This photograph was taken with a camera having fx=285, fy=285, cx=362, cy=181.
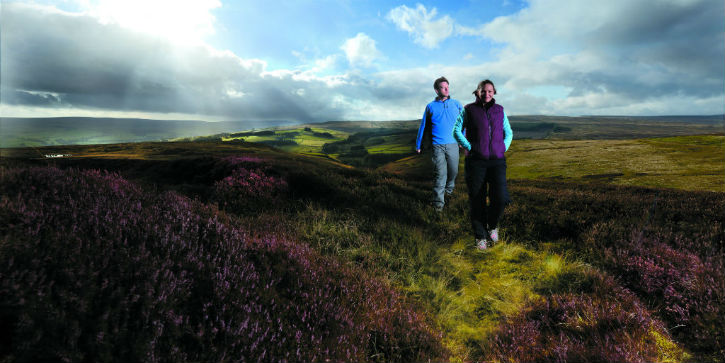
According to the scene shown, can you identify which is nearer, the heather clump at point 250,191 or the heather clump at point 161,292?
the heather clump at point 161,292

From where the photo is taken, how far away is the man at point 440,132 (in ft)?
21.1

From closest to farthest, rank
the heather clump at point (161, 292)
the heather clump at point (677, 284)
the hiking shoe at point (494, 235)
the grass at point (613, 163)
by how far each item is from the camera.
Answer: the heather clump at point (161, 292) → the heather clump at point (677, 284) → the hiking shoe at point (494, 235) → the grass at point (613, 163)

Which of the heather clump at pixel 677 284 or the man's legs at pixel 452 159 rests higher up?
the man's legs at pixel 452 159

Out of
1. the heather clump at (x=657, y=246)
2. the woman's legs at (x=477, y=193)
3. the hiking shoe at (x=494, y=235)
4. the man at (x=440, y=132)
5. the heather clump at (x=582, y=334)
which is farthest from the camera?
the man at (x=440, y=132)

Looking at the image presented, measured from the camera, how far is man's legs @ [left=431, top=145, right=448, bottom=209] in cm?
649

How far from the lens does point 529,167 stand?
46844mm

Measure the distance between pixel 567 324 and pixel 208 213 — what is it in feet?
13.3

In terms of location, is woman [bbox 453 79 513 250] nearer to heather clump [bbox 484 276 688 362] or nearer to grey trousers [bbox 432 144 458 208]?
grey trousers [bbox 432 144 458 208]

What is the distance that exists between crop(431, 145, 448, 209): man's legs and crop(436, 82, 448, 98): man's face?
3.79 ft

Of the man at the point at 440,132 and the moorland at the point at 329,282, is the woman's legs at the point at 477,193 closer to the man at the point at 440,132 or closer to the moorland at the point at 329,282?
the moorland at the point at 329,282

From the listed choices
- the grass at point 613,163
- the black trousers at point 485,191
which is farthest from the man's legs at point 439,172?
the grass at point 613,163

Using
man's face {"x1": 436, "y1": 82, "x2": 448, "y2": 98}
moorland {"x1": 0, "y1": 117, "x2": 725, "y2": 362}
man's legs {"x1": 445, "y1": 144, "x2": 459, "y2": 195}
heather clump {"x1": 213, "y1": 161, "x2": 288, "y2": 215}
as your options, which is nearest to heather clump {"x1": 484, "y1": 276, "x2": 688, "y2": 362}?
moorland {"x1": 0, "y1": 117, "x2": 725, "y2": 362}

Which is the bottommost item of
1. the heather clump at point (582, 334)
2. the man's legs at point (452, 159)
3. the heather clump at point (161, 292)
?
the heather clump at point (582, 334)

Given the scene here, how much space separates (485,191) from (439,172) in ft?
4.20
